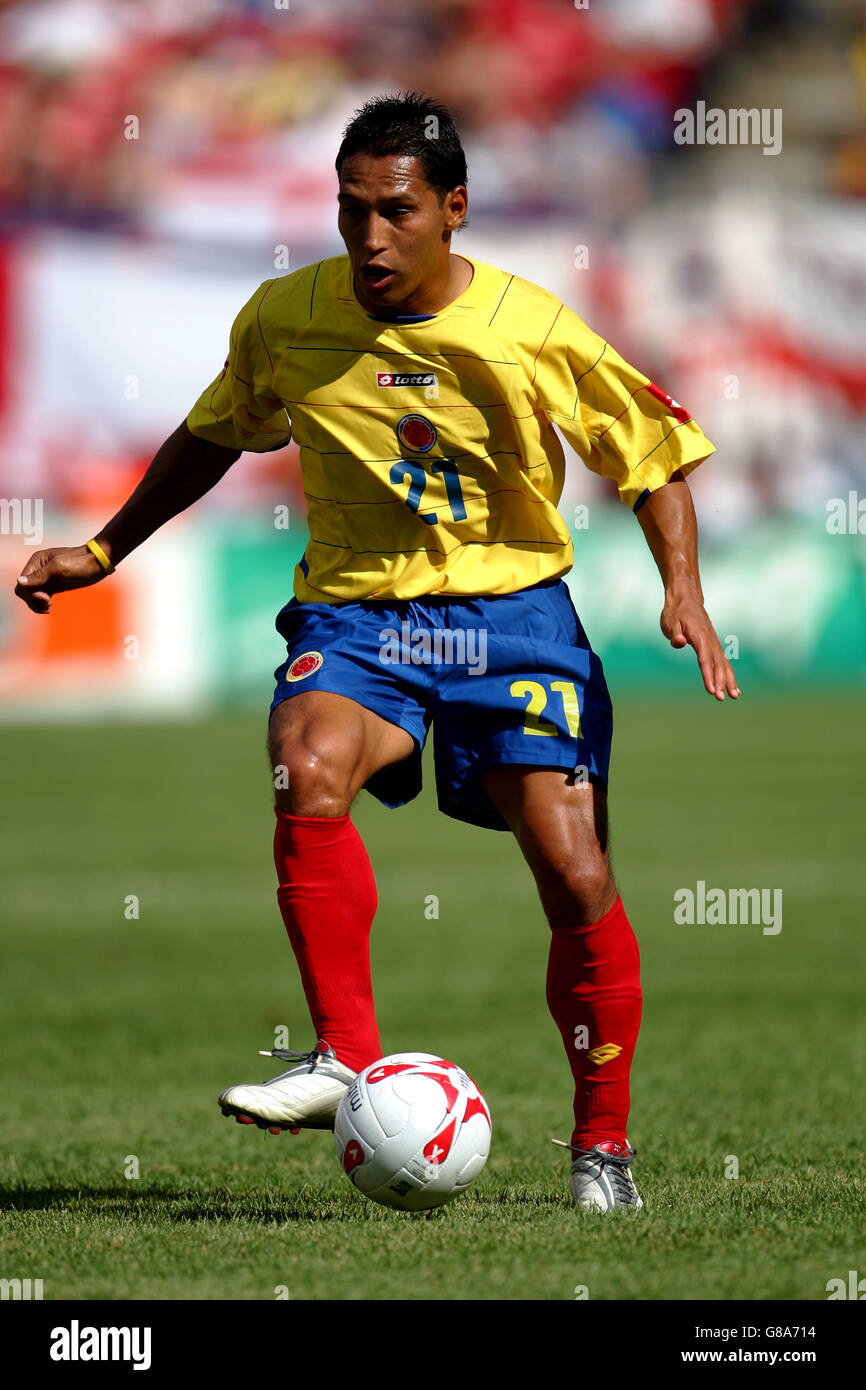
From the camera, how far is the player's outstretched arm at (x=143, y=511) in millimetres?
4320

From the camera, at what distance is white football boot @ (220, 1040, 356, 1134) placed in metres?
3.70

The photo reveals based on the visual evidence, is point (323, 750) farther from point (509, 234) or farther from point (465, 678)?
point (509, 234)

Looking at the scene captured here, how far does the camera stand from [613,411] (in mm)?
4020

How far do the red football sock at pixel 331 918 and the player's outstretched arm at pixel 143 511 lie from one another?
0.83 metres

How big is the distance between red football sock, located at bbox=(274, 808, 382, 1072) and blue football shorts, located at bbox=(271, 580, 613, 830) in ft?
0.67

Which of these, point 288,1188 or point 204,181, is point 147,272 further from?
point 288,1188

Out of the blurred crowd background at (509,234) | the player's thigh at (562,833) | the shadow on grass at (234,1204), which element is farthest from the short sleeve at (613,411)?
the blurred crowd background at (509,234)

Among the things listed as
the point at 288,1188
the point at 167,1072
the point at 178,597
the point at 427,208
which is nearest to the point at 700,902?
the point at 167,1072

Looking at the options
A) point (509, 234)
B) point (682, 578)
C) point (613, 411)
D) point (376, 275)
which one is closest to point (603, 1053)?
point (682, 578)

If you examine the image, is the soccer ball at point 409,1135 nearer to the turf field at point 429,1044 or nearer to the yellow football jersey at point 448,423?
the turf field at point 429,1044

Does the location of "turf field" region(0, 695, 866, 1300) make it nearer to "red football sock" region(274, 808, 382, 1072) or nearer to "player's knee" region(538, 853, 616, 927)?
"red football sock" region(274, 808, 382, 1072)

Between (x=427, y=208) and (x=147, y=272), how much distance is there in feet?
76.3

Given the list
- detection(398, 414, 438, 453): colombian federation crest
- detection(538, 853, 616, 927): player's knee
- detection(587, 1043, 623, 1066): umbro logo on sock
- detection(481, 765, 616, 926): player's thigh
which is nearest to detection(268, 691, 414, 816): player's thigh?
detection(481, 765, 616, 926): player's thigh
